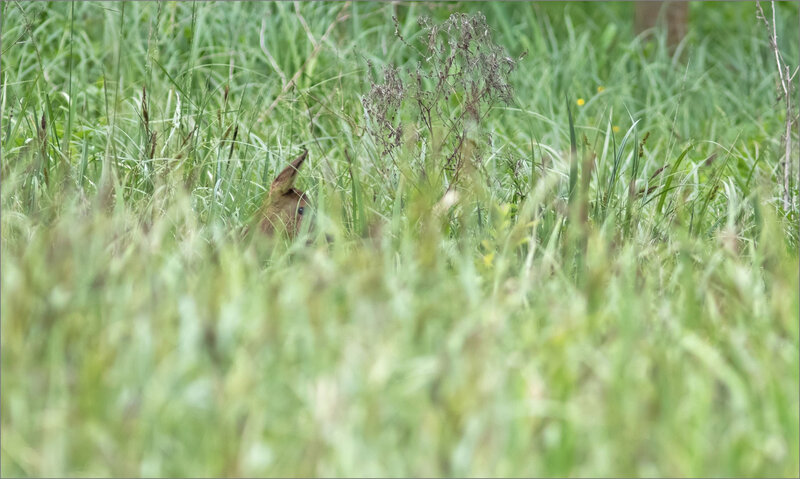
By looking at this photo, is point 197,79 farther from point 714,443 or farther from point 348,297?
point 714,443

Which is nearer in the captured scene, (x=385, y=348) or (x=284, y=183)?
(x=385, y=348)

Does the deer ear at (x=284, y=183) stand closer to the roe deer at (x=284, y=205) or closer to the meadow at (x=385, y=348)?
the roe deer at (x=284, y=205)

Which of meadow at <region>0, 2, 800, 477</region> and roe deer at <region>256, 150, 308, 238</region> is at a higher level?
meadow at <region>0, 2, 800, 477</region>

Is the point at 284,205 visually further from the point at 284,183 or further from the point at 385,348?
the point at 385,348

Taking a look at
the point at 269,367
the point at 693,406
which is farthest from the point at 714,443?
the point at 269,367

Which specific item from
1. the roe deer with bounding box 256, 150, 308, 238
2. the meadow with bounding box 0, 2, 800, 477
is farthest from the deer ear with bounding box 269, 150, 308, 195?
the meadow with bounding box 0, 2, 800, 477

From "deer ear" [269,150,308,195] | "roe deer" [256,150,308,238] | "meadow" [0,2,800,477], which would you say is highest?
"meadow" [0,2,800,477]

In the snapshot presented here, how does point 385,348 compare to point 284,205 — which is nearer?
point 385,348

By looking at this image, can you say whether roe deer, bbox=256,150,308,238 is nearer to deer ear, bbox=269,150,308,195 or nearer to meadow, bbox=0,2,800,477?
deer ear, bbox=269,150,308,195

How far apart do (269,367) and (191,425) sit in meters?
0.16

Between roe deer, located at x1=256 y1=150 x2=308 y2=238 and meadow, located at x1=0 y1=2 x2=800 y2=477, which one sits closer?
meadow, located at x1=0 y1=2 x2=800 y2=477

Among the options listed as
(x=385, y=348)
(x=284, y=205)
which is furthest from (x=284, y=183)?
(x=385, y=348)

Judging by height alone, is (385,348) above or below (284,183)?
above

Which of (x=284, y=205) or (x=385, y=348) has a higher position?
(x=385, y=348)
